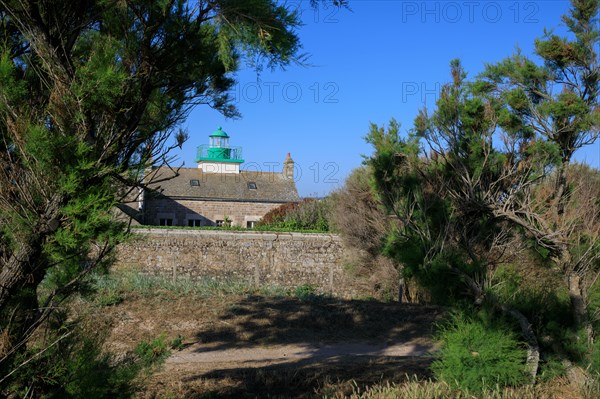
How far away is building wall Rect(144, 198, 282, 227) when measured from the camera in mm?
34344

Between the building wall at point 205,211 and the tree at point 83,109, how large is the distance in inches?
1172

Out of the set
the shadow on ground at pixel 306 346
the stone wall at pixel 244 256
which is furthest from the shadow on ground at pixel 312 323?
the stone wall at pixel 244 256

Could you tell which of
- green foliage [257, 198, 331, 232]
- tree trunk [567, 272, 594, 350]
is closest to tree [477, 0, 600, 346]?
tree trunk [567, 272, 594, 350]

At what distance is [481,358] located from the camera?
5.91m

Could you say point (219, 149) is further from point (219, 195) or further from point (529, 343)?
point (529, 343)

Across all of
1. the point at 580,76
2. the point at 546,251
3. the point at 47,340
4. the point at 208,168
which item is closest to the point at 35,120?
the point at 47,340

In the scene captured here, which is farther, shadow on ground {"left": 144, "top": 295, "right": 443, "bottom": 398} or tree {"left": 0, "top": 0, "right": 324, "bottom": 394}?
shadow on ground {"left": 144, "top": 295, "right": 443, "bottom": 398}

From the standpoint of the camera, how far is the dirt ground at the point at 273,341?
6.66m

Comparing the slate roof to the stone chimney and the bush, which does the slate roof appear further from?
the bush

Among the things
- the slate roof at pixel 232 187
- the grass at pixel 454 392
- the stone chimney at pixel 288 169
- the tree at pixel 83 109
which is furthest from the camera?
the stone chimney at pixel 288 169

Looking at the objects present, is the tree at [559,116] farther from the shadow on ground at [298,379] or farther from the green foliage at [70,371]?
the green foliage at [70,371]

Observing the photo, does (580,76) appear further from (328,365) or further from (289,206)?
(289,206)

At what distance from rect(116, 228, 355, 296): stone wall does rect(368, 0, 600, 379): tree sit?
533 inches

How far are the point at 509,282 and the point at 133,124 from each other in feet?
15.5
